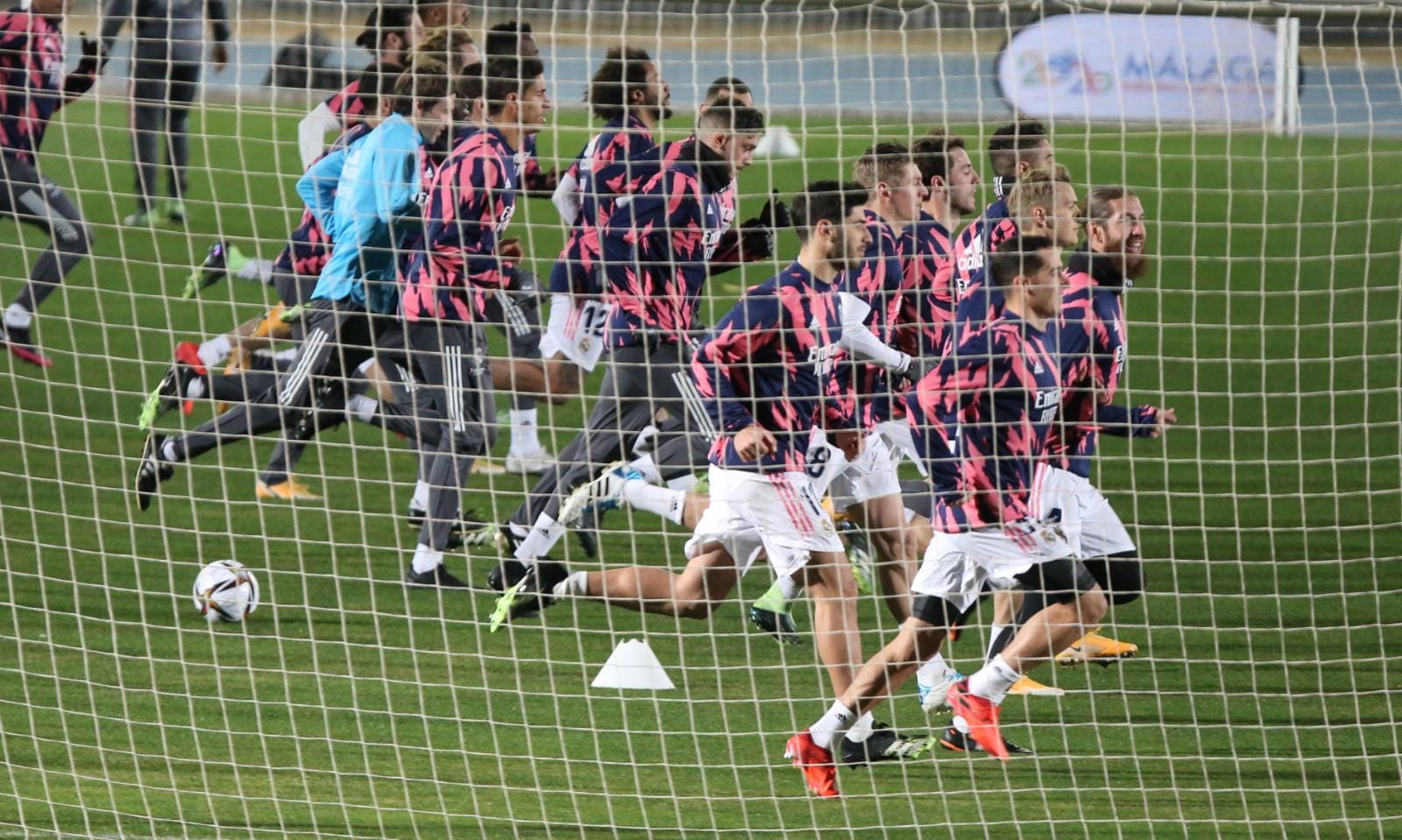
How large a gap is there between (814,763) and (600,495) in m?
2.38

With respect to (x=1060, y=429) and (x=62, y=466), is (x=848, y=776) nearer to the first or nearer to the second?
(x=1060, y=429)

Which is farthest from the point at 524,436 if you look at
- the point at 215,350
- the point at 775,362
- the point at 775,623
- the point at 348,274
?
the point at 775,362

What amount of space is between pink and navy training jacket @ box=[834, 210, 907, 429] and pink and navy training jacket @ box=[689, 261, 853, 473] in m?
0.44

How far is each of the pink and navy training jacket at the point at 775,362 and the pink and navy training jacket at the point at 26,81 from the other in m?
2.45

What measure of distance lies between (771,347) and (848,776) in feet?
4.64

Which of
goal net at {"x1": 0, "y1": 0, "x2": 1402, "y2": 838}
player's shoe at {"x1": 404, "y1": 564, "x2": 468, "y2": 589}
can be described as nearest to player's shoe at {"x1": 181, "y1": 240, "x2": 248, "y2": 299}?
goal net at {"x1": 0, "y1": 0, "x2": 1402, "y2": 838}

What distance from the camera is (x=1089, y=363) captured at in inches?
251

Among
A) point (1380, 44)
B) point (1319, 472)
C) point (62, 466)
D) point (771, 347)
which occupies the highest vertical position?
point (1380, 44)

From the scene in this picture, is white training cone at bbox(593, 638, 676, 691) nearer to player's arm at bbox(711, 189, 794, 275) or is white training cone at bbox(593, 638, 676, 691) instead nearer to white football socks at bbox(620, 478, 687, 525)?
white football socks at bbox(620, 478, 687, 525)

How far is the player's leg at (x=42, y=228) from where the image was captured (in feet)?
26.4

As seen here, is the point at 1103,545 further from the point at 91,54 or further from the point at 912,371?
the point at 91,54

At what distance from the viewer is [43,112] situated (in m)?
7.98

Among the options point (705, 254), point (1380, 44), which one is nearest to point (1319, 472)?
point (705, 254)

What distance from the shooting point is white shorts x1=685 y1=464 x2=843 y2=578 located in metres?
6.26
